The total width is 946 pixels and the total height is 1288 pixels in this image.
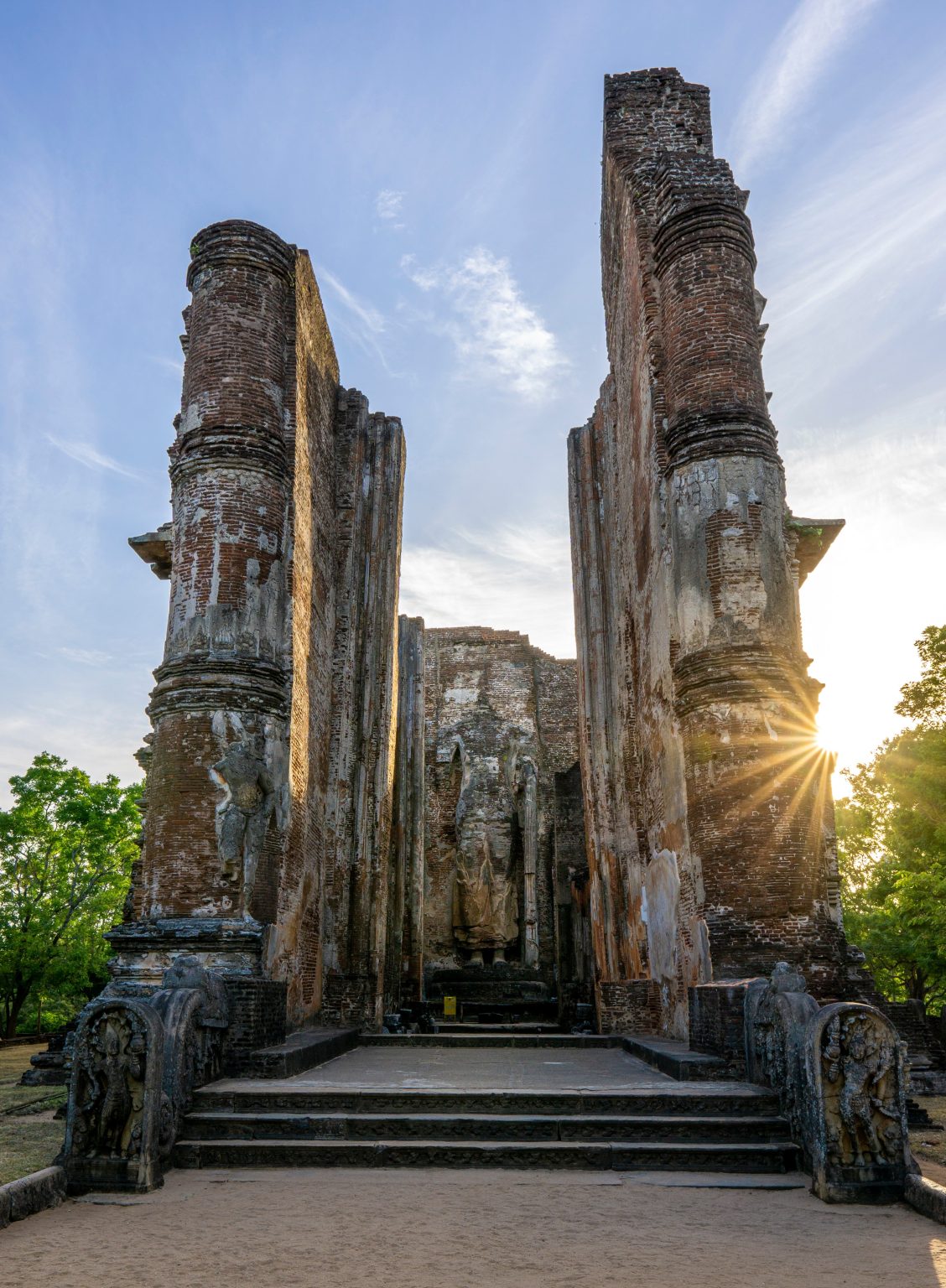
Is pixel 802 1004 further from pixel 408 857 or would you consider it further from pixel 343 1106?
→ pixel 408 857

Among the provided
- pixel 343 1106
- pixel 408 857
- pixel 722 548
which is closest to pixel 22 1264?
pixel 343 1106

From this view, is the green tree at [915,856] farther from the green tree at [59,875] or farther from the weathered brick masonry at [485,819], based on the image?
the green tree at [59,875]

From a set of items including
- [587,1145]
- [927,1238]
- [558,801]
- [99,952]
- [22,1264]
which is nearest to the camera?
[22,1264]

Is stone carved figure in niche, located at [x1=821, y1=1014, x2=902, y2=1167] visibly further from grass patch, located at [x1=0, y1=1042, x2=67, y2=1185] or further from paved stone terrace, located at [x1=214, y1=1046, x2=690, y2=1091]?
grass patch, located at [x1=0, y1=1042, x2=67, y2=1185]

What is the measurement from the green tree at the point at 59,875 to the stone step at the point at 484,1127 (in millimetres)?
18159

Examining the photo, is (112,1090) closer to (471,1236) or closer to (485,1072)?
(471,1236)

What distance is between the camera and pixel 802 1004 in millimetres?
5559

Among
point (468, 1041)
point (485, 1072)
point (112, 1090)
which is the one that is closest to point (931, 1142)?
point (485, 1072)

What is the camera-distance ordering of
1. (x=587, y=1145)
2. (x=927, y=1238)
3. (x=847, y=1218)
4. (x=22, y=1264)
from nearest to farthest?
(x=22, y=1264) < (x=927, y=1238) < (x=847, y=1218) < (x=587, y=1145)

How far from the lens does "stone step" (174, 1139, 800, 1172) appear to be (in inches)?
206

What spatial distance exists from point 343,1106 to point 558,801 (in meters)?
15.8

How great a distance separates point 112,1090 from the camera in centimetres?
509

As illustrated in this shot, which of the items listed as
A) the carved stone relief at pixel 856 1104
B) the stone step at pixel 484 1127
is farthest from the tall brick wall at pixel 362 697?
the carved stone relief at pixel 856 1104

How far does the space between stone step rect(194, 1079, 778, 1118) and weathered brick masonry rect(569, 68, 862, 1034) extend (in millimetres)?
2057
